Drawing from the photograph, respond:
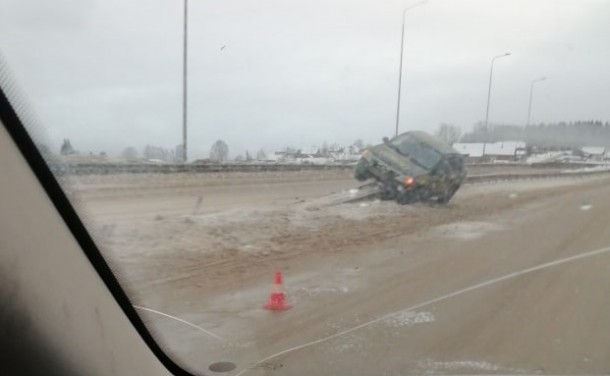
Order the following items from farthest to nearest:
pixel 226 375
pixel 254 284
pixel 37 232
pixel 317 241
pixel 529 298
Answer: pixel 317 241 → pixel 254 284 → pixel 529 298 → pixel 226 375 → pixel 37 232

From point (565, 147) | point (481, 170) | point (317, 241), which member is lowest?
point (317, 241)

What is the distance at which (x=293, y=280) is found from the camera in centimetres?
772

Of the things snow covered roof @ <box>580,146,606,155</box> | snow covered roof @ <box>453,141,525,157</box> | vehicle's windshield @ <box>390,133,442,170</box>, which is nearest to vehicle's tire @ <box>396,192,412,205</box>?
vehicle's windshield @ <box>390,133,442,170</box>

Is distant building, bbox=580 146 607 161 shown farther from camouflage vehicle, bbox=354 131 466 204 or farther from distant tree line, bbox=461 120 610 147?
camouflage vehicle, bbox=354 131 466 204

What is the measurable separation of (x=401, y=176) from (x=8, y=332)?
44.1 ft

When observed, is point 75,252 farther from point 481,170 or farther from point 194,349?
point 481,170

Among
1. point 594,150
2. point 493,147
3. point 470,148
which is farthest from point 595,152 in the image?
point 470,148

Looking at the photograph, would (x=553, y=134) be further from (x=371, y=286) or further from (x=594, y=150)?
(x=371, y=286)

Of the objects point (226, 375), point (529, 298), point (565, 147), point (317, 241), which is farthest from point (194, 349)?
point (565, 147)

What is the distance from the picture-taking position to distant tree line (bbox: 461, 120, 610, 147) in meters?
8.33

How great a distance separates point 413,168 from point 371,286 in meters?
8.10

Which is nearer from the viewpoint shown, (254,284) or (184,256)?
(254,284)

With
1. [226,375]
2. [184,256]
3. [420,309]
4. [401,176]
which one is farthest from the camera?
[401,176]

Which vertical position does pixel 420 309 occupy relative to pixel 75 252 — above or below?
below
